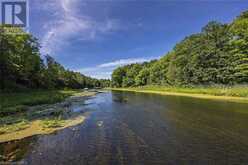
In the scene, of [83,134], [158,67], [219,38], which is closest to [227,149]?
[83,134]

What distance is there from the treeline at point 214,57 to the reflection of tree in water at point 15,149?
39.3m

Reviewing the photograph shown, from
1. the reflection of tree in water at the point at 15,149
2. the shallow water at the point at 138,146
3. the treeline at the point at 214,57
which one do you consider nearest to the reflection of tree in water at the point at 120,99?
the shallow water at the point at 138,146

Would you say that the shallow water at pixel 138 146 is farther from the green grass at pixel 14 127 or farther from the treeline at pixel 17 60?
the treeline at pixel 17 60

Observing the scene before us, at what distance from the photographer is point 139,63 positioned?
112562 mm

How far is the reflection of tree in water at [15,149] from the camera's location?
6.47 m

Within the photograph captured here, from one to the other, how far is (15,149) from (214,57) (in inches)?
1859

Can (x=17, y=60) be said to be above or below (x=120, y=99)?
above

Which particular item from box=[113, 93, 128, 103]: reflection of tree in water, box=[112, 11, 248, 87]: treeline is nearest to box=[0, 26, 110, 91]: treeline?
box=[113, 93, 128, 103]: reflection of tree in water

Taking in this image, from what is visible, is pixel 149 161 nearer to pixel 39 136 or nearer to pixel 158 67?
pixel 39 136

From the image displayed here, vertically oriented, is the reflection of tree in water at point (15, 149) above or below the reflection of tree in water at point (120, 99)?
below

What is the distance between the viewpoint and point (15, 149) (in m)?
7.43

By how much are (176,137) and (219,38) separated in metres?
44.7

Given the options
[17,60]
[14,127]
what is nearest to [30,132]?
[14,127]

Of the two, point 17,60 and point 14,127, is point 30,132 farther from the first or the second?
point 17,60
